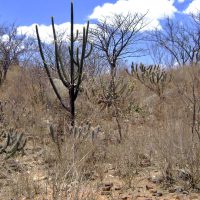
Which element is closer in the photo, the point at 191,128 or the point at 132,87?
the point at 191,128

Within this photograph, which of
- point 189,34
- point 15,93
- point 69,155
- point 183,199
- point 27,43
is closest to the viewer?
point 183,199

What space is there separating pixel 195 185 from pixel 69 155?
1.39 meters

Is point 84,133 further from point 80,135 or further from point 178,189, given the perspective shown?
point 178,189

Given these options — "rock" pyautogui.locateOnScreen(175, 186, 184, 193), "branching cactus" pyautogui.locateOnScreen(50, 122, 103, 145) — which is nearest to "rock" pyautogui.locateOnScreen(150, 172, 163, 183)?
"rock" pyautogui.locateOnScreen(175, 186, 184, 193)

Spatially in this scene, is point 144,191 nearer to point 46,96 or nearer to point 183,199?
point 183,199

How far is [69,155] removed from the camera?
16.3 ft

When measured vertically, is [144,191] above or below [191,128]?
below

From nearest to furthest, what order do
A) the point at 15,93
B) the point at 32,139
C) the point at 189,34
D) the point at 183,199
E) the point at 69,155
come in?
the point at 183,199
the point at 69,155
the point at 32,139
the point at 15,93
the point at 189,34

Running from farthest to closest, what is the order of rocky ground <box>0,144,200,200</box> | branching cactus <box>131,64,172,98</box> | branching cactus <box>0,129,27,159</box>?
branching cactus <box>131,64,172,98</box>, branching cactus <box>0,129,27,159</box>, rocky ground <box>0,144,200,200</box>

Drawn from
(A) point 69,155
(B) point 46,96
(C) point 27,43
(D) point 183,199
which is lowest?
(D) point 183,199

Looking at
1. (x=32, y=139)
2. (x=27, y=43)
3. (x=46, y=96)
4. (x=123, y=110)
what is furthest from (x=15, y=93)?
(x=27, y=43)

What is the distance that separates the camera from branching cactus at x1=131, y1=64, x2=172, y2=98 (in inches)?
507

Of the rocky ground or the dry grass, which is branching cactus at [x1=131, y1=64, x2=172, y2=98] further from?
the rocky ground

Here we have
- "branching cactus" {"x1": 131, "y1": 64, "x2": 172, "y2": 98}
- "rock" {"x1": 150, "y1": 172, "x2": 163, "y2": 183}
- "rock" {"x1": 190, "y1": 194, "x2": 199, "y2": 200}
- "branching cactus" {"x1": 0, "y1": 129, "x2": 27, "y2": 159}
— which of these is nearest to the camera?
"rock" {"x1": 190, "y1": 194, "x2": 199, "y2": 200}
